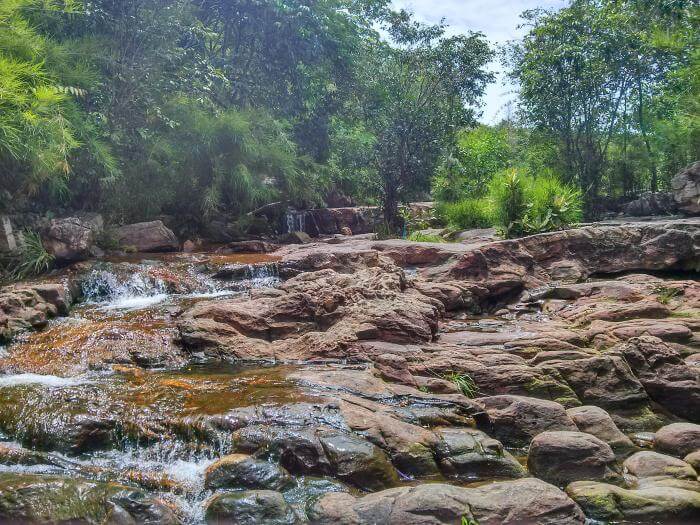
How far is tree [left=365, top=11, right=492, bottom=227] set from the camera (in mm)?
17828

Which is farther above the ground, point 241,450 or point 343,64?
point 343,64

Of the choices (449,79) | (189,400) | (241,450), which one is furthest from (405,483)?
(449,79)

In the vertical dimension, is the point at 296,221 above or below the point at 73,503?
above

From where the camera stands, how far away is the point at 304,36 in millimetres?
17938

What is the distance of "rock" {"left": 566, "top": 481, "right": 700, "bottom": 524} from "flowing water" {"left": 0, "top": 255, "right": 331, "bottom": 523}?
1852 mm

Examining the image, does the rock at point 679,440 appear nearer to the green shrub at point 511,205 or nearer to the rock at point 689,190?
the green shrub at point 511,205

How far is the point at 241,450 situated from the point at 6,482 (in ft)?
5.10

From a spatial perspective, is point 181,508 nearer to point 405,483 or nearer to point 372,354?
point 405,483

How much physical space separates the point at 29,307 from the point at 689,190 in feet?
53.4

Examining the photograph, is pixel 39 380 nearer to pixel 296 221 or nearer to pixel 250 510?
pixel 250 510

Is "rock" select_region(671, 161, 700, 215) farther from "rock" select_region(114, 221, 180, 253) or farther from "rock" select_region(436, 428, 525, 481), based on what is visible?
"rock" select_region(436, 428, 525, 481)

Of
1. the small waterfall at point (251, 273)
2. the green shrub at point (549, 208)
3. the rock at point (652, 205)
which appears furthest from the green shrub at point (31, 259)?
the rock at point (652, 205)

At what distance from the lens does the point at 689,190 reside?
16.6 m

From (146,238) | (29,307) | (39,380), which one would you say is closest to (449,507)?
(39,380)
